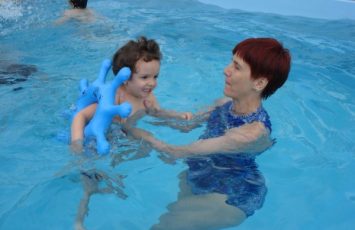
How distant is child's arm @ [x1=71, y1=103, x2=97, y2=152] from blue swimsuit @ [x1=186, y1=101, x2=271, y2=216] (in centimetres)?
77

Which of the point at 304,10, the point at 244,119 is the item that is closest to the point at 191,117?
the point at 244,119

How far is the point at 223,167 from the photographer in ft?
9.56

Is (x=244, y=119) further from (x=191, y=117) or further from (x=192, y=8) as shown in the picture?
(x=192, y=8)

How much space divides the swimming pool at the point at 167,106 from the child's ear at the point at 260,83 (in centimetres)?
88

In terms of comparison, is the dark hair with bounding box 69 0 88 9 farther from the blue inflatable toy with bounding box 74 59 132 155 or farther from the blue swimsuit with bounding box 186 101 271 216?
the blue swimsuit with bounding box 186 101 271 216

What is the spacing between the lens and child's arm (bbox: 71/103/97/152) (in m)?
3.02

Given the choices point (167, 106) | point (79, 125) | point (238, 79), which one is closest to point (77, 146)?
point (79, 125)

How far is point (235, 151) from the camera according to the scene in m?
2.86

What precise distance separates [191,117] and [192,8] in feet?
19.6

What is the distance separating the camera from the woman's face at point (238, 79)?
2770 millimetres

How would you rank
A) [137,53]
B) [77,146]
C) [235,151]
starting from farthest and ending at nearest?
[137,53] → [77,146] → [235,151]

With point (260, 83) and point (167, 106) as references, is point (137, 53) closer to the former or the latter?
point (260, 83)

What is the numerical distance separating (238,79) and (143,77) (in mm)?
763

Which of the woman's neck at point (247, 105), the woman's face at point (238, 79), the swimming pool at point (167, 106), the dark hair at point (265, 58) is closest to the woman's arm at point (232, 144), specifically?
the woman's neck at point (247, 105)
